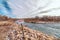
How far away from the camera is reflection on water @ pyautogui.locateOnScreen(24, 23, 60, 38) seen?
1.19 metres

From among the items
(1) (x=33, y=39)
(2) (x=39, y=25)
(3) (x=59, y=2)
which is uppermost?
(3) (x=59, y=2)

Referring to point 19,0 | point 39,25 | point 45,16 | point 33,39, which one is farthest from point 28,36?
point 19,0

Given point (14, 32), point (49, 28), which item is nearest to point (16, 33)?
point (14, 32)

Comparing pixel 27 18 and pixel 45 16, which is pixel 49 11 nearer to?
pixel 45 16

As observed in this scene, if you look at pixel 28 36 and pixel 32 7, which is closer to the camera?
pixel 28 36

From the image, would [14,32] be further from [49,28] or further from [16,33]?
[49,28]

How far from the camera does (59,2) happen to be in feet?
4.73

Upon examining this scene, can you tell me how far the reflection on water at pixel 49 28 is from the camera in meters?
1.19

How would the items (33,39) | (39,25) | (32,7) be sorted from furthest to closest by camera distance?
(32,7) → (39,25) → (33,39)

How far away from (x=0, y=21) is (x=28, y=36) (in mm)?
376

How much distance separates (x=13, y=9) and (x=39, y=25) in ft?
1.17

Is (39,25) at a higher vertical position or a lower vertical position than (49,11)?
lower

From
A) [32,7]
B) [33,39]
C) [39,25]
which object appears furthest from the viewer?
[32,7]

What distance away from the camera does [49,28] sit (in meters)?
1.25
